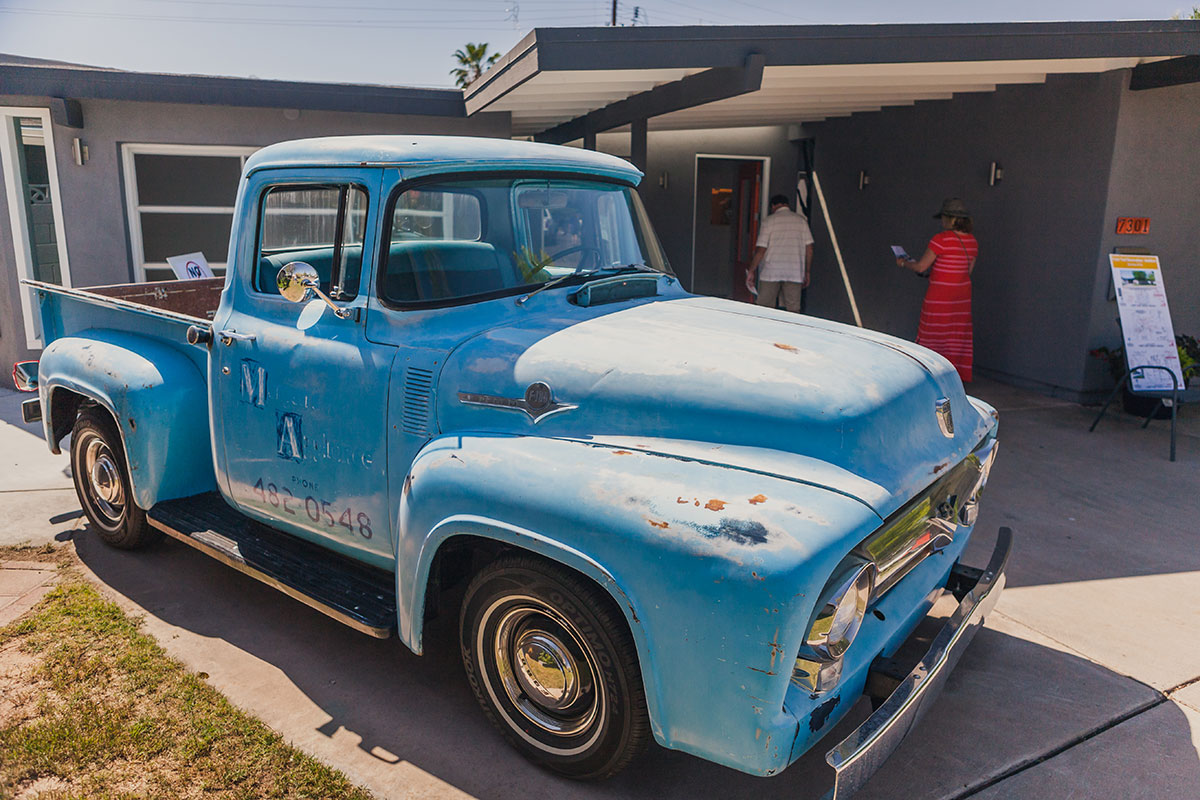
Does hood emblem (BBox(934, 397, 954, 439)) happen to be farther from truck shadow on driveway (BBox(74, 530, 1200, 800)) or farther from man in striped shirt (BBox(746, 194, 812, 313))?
man in striped shirt (BBox(746, 194, 812, 313))

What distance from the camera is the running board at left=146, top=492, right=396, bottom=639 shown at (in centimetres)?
312

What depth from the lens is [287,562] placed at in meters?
3.53

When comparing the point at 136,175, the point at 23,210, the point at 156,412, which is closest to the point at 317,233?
the point at 156,412

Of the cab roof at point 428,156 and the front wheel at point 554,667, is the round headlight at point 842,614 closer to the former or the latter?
the front wheel at point 554,667

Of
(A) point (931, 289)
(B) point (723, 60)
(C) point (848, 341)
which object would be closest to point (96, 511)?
(C) point (848, 341)

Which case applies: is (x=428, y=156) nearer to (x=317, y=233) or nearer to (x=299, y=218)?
(x=317, y=233)

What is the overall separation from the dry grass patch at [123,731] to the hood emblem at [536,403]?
4.42ft

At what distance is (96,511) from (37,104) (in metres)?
5.21

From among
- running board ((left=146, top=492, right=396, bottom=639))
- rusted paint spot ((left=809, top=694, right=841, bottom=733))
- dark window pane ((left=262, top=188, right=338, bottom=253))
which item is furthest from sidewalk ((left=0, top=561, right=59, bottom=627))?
rusted paint spot ((left=809, top=694, right=841, bottom=733))

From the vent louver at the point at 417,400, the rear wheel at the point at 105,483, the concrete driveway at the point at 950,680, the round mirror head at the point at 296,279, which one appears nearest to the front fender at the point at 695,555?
the vent louver at the point at 417,400

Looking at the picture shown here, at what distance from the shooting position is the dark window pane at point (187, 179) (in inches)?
574

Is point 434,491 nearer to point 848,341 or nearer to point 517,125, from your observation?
point 848,341

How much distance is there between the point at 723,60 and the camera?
6.12 m

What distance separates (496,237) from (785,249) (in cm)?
665
